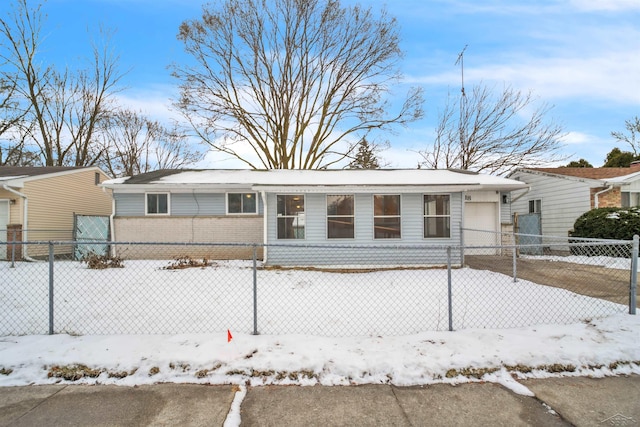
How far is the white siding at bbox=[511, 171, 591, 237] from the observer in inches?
545

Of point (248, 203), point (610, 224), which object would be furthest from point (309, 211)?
point (610, 224)

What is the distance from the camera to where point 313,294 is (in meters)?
6.77

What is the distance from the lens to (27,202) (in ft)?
39.4

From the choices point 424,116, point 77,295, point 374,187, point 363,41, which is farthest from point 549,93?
point 77,295

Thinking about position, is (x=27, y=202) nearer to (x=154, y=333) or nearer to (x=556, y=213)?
(x=154, y=333)

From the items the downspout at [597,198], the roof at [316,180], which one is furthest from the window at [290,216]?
the downspout at [597,198]

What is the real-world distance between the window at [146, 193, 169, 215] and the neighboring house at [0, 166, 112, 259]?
10.1 ft

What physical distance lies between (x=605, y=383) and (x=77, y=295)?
852 cm

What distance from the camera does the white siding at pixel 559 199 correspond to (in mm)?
13837

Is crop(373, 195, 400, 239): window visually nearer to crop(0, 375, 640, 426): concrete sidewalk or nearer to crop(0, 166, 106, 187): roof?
crop(0, 375, 640, 426): concrete sidewalk

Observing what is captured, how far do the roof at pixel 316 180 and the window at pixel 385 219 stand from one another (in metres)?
0.53

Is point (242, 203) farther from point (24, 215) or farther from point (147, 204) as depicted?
point (24, 215)

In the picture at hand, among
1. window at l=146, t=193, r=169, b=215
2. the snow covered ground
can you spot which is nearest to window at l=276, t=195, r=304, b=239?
window at l=146, t=193, r=169, b=215

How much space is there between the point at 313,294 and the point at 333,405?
4031 millimetres
